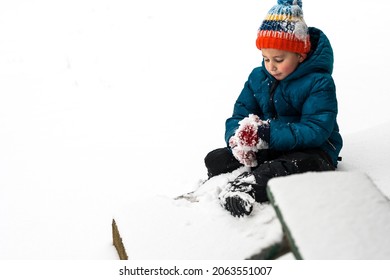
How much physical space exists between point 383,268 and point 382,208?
19 cm

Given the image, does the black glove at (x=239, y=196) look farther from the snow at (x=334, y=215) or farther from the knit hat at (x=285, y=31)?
the snow at (x=334, y=215)

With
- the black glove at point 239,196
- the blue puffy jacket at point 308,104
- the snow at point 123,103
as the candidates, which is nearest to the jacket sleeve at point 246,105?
the blue puffy jacket at point 308,104

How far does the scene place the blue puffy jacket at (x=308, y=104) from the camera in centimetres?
253

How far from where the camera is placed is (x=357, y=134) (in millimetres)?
3379

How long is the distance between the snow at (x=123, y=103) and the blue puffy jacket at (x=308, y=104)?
1.43 ft

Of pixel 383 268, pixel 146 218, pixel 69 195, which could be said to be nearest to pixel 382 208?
pixel 383 268

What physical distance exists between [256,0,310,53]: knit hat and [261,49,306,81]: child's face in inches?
1.3

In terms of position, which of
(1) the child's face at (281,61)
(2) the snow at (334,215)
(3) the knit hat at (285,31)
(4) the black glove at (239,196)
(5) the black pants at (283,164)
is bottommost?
(4) the black glove at (239,196)

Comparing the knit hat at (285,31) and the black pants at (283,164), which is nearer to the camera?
the black pants at (283,164)

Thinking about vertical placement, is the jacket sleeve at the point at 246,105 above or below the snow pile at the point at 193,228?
above

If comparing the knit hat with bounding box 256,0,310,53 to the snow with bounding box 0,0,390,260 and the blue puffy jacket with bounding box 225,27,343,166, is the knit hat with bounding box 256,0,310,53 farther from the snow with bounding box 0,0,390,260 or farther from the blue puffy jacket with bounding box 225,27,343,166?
the snow with bounding box 0,0,390,260

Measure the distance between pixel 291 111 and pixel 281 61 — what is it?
0.33m

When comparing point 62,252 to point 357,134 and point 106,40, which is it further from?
point 106,40

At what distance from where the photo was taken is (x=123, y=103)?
5348 millimetres
